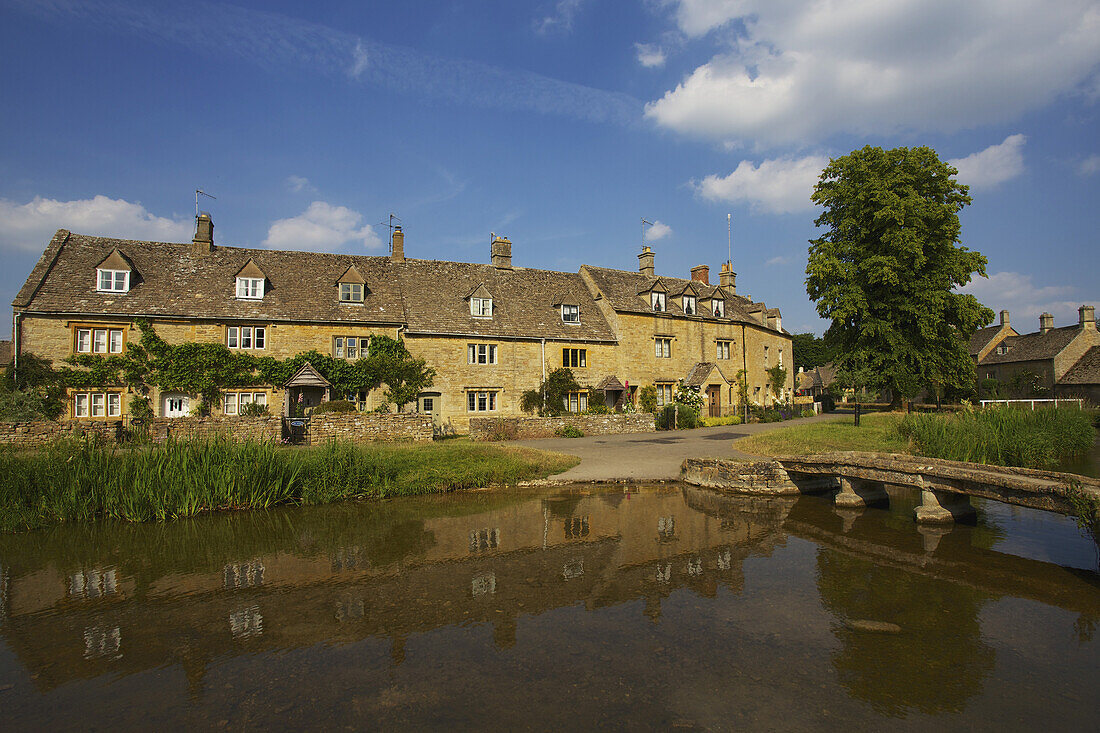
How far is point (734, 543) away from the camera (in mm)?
10438

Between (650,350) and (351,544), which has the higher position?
A: (650,350)

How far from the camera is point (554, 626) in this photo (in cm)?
693

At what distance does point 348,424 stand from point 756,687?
19271 millimetres

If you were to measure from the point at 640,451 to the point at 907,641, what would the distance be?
14972mm

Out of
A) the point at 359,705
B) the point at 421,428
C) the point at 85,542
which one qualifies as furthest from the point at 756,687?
the point at 421,428

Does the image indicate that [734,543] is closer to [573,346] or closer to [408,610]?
[408,610]

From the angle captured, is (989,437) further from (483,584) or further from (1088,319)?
(1088,319)

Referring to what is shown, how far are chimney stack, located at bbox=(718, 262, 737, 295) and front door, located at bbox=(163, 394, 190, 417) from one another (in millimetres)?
39465

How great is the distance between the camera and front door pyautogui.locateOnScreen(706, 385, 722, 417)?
1449 inches

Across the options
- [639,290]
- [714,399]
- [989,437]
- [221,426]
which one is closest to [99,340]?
[221,426]

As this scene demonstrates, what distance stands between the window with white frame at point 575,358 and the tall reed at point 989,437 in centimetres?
1821

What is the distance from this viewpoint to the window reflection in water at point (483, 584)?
26.7ft

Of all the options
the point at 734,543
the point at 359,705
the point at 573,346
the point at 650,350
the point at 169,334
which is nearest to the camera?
the point at 359,705

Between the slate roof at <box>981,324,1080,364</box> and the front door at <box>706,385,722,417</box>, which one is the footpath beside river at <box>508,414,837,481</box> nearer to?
the front door at <box>706,385,722,417</box>
